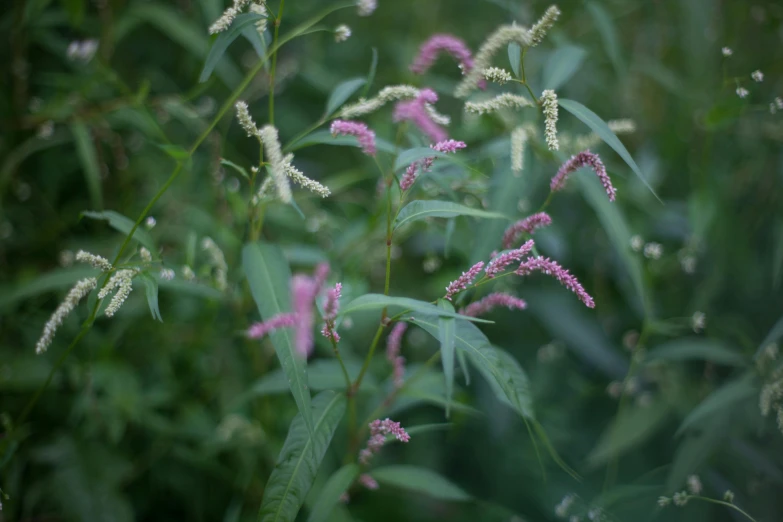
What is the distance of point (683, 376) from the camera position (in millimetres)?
1958

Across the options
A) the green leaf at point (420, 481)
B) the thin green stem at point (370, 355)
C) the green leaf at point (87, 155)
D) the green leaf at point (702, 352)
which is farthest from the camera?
the green leaf at point (87, 155)

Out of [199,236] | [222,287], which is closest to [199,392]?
[199,236]

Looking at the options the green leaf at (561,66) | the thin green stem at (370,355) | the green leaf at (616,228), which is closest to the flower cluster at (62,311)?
the thin green stem at (370,355)

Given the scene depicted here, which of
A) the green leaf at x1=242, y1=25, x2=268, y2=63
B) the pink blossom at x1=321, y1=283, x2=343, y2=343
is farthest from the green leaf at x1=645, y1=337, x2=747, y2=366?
the green leaf at x1=242, y1=25, x2=268, y2=63

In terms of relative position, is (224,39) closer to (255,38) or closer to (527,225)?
(255,38)

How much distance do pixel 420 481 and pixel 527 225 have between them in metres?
0.65

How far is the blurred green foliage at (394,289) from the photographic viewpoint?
62.9 inches

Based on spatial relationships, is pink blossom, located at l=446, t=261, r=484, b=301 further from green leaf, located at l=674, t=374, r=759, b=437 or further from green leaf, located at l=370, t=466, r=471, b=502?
green leaf, located at l=674, t=374, r=759, b=437

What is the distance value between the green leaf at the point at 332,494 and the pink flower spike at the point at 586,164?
723 millimetres

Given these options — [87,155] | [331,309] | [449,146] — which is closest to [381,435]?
[331,309]

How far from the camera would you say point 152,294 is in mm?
993

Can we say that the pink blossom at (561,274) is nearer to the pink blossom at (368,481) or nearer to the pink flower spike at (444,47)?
the pink flower spike at (444,47)

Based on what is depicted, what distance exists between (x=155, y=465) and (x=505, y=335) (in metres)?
1.28

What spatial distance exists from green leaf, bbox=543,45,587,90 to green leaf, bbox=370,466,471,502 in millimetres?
985
